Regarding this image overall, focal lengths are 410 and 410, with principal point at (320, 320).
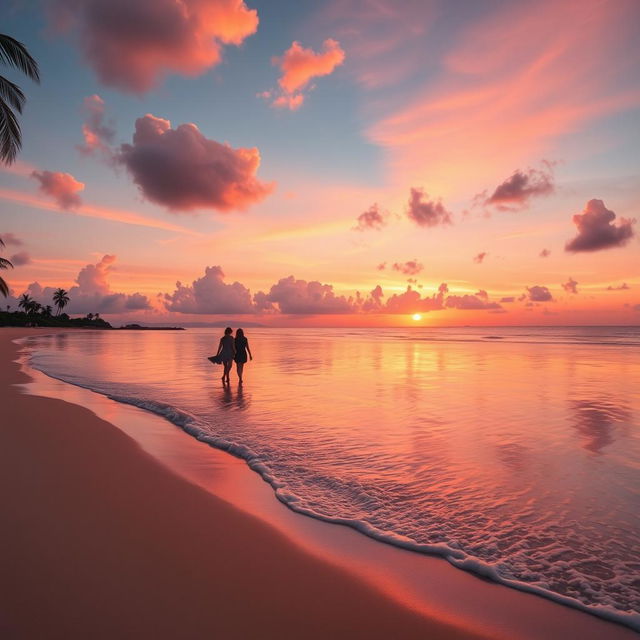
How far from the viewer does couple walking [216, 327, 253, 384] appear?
57.1ft

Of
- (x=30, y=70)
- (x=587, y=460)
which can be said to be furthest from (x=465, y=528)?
(x=30, y=70)

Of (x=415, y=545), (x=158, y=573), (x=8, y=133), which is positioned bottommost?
(x=415, y=545)

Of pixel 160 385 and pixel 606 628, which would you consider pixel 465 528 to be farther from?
pixel 160 385

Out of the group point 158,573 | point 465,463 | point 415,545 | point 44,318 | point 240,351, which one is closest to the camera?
point 158,573

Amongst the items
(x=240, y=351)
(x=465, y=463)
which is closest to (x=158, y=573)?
(x=465, y=463)

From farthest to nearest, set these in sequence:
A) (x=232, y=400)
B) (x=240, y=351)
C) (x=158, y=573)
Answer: (x=240, y=351) → (x=232, y=400) → (x=158, y=573)

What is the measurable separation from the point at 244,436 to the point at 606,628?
7.38 metres

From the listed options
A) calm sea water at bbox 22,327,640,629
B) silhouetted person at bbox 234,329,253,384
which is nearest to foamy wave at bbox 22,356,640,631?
calm sea water at bbox 22,327,640,629

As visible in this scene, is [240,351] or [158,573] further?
[240,351]

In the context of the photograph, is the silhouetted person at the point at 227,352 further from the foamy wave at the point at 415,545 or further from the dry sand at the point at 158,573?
the dry sand at the point at 158,573

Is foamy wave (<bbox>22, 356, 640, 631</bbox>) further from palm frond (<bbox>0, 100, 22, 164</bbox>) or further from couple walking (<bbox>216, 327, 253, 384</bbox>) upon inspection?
palm frond (<bbox>0, 100, 22, 164</bbox>)

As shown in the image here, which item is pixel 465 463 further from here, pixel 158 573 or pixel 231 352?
pixel 231 352

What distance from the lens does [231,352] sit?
1759cm

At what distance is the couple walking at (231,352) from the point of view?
57.1 feet
